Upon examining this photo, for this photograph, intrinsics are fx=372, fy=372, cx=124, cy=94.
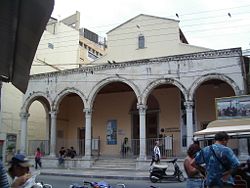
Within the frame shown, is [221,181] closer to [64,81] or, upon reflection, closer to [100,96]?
[64,81]

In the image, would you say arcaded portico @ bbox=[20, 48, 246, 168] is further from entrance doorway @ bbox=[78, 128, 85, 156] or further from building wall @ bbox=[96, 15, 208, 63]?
building wall @ bbox=[96, 15, 208, 63]

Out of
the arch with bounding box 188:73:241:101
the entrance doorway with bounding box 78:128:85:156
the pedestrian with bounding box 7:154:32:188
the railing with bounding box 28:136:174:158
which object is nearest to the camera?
the pedestrian with bounding box 7:154:32:188

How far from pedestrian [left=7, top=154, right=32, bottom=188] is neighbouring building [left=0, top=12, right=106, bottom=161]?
25.0 meters

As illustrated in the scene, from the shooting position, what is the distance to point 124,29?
29.6 meters

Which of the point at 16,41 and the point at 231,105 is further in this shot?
the point at 231,105

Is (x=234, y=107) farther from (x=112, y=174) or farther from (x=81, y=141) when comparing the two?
(x=81, y=141)

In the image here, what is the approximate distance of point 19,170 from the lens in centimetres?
418

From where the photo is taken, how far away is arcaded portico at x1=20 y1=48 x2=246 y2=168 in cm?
2178

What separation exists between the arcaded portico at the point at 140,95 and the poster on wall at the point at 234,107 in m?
3.04

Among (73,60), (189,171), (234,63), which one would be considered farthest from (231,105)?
(73,60)

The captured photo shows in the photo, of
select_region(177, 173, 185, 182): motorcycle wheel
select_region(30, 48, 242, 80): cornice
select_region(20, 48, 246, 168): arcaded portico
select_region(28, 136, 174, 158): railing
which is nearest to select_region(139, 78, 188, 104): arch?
select_region(20, 48, 246, 168): arcaded portico

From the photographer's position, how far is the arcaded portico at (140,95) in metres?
21.8

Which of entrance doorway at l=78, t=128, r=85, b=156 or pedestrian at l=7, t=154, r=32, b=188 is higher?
entrance doorway at l=78, t=128, r=85, b=156

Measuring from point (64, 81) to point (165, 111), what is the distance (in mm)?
7625
